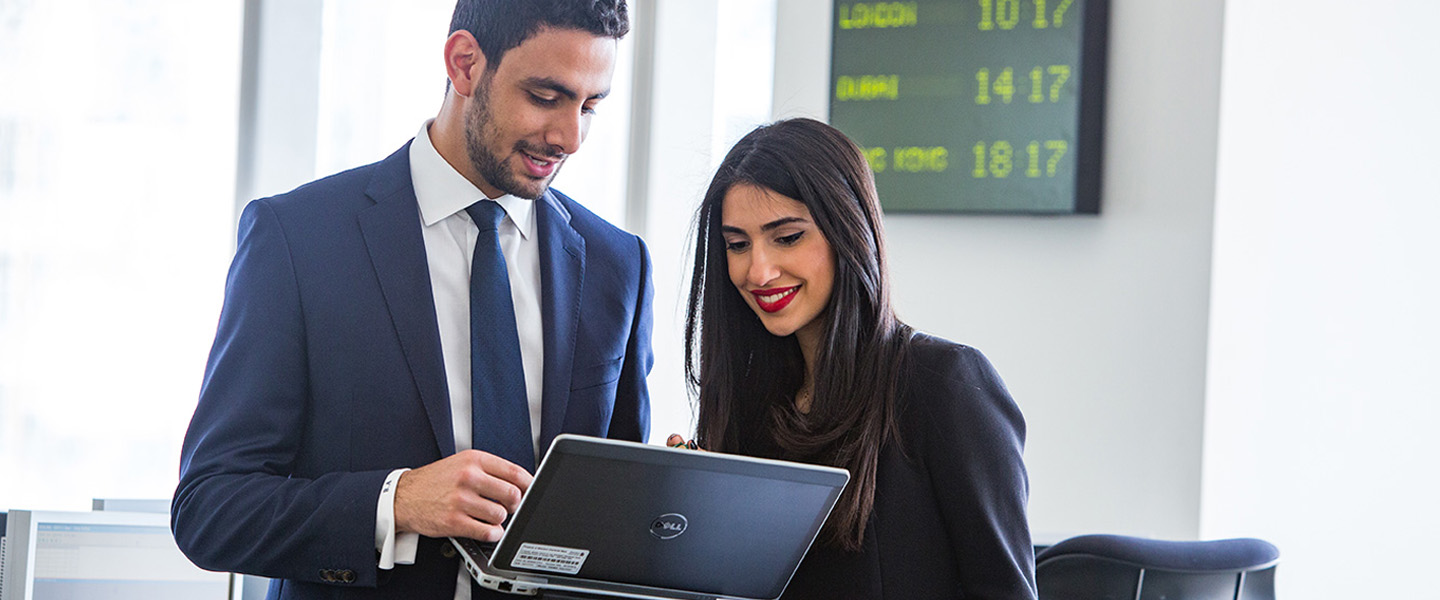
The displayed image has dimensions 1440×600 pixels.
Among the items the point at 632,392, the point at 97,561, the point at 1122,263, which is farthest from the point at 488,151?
the point at 1122,263

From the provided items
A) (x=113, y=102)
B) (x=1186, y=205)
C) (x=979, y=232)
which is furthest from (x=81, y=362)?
(x=1186, y=205)

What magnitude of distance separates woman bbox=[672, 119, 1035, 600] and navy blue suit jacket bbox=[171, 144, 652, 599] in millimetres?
212

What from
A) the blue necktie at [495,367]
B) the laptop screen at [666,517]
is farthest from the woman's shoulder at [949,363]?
the blue necktie at [495,367]

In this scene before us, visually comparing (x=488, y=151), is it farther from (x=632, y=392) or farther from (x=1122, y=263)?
(x=1122, y=263)

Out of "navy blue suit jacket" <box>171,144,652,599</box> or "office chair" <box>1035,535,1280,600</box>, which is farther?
"office chair" <box>1035,535,1280,600</box>

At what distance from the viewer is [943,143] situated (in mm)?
2865

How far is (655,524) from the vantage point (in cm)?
123

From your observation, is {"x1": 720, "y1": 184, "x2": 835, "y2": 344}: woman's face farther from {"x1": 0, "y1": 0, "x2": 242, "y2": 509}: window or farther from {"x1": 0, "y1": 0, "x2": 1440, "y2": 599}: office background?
{"x1": 0, "y1": 0, "x2": 242, "y2": 509}: window

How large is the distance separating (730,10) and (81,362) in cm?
193

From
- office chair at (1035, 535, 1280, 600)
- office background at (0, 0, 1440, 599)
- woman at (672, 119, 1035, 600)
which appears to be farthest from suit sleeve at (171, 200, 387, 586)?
office background at (0, 0, 1440, 599)

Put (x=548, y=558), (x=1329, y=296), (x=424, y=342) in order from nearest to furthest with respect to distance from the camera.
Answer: (x=548, y=558), (x=424, y=342), (x=1329, y=296)

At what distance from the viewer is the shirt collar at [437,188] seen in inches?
61.8

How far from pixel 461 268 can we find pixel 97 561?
95 centimetres

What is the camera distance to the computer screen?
6.27 feet
